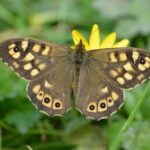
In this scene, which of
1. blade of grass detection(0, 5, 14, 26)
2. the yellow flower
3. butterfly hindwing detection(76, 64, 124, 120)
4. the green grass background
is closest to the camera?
butterfly hindwing detection(76, 64, 124, 120)

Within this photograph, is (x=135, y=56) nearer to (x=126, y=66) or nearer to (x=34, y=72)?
(x=126, y=66)

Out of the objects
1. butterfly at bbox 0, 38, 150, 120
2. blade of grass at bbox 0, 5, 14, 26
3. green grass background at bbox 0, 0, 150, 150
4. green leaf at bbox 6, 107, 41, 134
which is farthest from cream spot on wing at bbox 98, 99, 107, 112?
blade of grass at bbox 0, 5, 14, 26

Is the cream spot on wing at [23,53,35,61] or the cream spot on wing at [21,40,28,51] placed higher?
the cream spot on wing at [21,40,28,51]

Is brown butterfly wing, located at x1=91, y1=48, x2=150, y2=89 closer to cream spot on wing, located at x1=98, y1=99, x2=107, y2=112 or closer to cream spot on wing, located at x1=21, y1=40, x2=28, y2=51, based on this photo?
cream spot on wing, located at x1=98, y1=99, x2=107, y2=112

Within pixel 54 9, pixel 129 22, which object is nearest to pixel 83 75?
pixel 129 22

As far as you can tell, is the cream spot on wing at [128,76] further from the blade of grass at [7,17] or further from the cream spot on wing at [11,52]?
the blade of grass at [7,17]

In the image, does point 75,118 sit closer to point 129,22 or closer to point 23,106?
point 23,106

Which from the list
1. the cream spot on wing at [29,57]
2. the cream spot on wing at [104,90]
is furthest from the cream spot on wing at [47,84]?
the cream spot on wing at [104,90]

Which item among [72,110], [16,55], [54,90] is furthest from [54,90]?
[72,110]

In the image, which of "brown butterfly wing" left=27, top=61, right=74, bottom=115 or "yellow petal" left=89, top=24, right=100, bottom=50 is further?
"yellow petal" left=89, top=24, right=100, bottom=50
